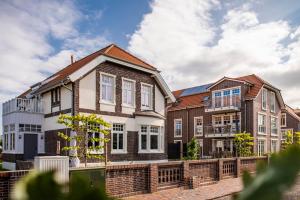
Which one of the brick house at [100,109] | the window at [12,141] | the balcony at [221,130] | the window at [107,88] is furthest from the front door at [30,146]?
the balcony at [221,130]

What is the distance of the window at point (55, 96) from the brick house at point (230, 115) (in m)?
14.5

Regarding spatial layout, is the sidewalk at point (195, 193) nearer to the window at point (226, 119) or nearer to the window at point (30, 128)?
the window at point (30, 128)

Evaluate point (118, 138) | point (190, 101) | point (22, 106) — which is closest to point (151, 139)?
point (118, 138)

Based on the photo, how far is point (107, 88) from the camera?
2020cm

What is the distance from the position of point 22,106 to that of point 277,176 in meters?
22.7

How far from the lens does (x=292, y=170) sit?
A: 0.55m

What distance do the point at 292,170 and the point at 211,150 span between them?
37.0m

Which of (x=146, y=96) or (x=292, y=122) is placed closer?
(x=146, y=96)

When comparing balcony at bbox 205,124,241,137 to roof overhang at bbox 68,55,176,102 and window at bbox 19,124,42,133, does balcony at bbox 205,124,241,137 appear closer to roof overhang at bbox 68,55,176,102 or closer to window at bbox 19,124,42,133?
roof overhang at bbox 68,55,176,102

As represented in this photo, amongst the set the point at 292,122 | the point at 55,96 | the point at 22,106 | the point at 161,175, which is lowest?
the point at 161,175

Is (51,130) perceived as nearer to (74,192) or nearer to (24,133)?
(24,133)

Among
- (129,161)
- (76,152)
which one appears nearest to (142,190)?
(76,152)

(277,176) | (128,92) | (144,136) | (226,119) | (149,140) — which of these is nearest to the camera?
(277,176)

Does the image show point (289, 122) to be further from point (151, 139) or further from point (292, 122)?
point (151, 139)
